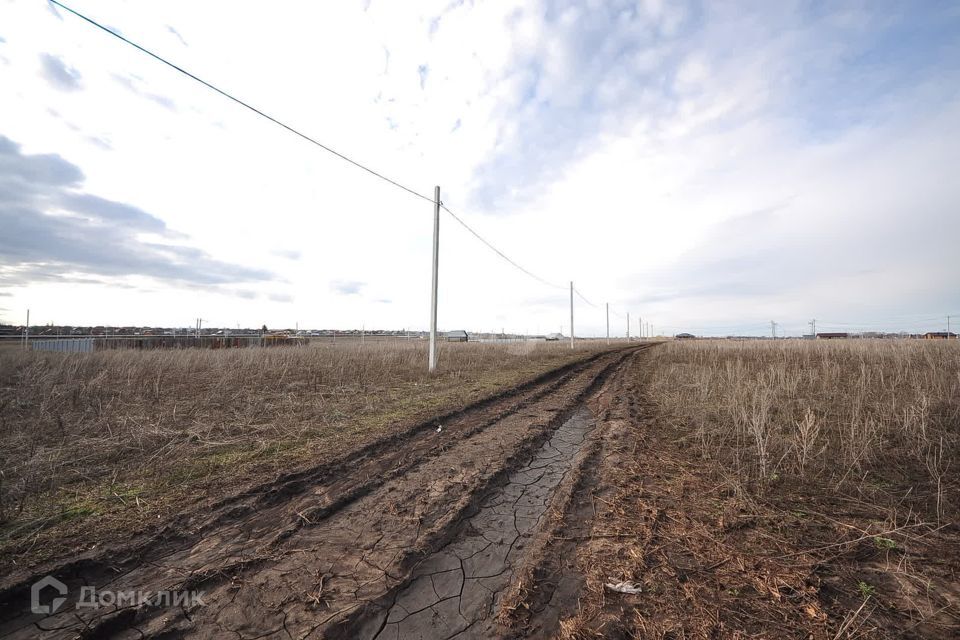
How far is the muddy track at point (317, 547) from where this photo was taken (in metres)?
1.93

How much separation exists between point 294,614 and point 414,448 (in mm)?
2825

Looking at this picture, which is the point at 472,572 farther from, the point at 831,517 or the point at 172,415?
the point at 172,415

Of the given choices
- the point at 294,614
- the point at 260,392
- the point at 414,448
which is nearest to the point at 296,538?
the point at 294,614

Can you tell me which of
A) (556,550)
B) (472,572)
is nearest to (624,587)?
(556,550)

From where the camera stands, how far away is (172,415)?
6.07m

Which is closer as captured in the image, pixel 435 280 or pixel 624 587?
pixel 624 587

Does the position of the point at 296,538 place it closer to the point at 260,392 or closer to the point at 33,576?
the point at 33,576

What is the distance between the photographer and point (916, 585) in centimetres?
213
